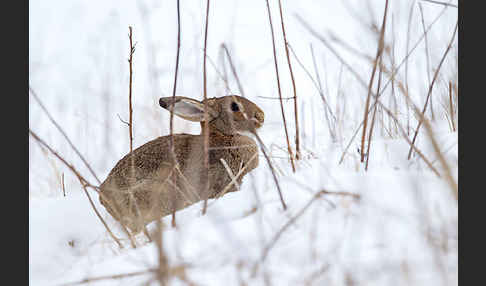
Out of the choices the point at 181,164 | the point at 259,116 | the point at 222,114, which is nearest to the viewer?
the point at 181,164

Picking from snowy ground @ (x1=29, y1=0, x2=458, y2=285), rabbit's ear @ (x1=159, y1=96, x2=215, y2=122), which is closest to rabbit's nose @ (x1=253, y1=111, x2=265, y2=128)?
snowy ground @ (x1=29, y1=0, x2=458, y2=285)

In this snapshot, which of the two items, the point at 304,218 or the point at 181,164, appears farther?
the point at 181,164

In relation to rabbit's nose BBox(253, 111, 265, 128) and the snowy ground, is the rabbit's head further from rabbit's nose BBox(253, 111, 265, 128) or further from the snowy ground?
the snowy ground

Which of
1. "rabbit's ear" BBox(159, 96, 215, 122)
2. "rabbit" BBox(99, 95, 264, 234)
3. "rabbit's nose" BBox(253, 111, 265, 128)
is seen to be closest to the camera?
"rabbit" BBox(99, 95, 264, 234)

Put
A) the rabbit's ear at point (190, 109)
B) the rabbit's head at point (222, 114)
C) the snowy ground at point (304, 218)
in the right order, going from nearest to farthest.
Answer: the snowy ground at point (304, 218)
the rabbit's ear at point (190, 109)
the rabbit's head at point (222, 114)

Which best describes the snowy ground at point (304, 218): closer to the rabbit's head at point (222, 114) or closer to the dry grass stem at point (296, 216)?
the dry grass stem at point (296, 216)

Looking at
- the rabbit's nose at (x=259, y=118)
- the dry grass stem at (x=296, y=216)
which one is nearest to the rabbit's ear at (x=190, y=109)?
the rabbit's nose at (x=259, y=118)

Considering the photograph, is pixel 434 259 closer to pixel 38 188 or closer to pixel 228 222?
pixel 228 222

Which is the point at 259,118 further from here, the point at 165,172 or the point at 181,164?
the point at 165,172

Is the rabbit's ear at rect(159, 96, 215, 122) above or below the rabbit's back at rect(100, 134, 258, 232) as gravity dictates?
above

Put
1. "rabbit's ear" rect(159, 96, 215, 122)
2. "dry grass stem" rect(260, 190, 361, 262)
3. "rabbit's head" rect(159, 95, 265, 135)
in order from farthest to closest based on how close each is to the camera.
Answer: "rabbit's head" rect(159, 95, 265, 135)
"rabbit's ear" rect(159, 96, 215, 122)
"dry grass stem" rect(260, 190, 361, 262)

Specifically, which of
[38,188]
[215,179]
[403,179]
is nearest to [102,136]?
[38,188]

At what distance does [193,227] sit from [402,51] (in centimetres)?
435

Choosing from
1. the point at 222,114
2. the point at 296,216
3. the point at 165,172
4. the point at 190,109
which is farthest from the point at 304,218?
the point at 222,114
